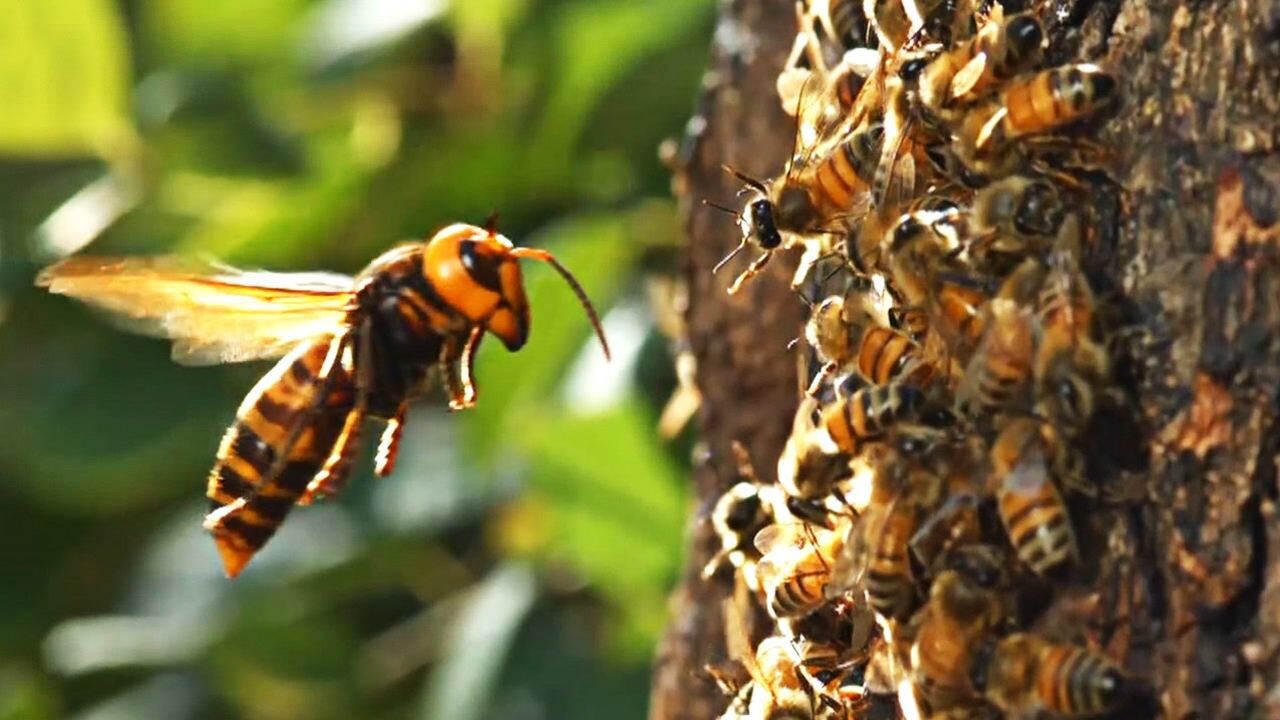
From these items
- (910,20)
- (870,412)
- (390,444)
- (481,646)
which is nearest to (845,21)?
(910,20)

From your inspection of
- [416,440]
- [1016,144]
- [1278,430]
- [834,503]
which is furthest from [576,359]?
[1278,430]

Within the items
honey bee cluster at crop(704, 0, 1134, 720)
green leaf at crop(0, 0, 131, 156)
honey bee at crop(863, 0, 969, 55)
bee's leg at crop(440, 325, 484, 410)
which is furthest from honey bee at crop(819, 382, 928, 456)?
green leaf at crop(0, 0, 131, 156)

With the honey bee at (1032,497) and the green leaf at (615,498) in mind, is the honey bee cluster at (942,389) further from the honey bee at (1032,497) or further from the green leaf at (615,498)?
the green leaf at (615,498)

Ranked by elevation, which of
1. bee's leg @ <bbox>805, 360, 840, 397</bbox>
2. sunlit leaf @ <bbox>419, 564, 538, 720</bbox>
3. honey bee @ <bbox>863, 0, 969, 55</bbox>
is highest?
honey bee @ <bbox>863, 0, 969, 55</bbox>

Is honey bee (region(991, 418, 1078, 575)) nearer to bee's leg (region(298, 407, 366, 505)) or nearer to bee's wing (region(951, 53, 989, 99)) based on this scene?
bee's wing (region(951, 53, 989, 99))

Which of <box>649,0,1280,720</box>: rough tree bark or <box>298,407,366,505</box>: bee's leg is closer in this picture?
<box>649,0,1280,720</box>: rough tree bark

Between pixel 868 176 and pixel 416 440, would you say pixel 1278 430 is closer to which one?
pixel 868 176
